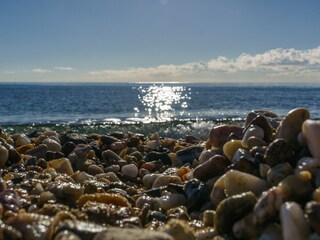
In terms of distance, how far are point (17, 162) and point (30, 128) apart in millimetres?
12816

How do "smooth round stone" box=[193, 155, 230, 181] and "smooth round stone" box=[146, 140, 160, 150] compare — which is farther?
"smooth round stone" box=[146, 140, 160, 150]

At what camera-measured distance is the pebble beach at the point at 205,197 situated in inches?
94.5

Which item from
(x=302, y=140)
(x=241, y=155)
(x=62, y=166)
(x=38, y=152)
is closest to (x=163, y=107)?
(x=38, y=152)

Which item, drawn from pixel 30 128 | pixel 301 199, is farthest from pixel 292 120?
pixel 30 128

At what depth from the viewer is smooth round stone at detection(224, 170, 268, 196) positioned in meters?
3.12

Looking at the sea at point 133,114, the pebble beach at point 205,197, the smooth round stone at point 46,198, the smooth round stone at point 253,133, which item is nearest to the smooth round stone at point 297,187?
the pebble beach at point 205,197

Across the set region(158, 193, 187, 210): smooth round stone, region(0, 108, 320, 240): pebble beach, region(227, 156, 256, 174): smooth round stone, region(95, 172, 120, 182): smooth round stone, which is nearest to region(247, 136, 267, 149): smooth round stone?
region(0, 108, 320, 240): pebble beach

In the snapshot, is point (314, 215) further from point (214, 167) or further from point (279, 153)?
point (214, 167)

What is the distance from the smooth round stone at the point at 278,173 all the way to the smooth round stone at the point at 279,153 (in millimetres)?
94

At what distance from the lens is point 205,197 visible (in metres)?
3.82

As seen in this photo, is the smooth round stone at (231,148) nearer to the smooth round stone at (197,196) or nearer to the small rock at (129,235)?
the smooth round stone at (197,196)

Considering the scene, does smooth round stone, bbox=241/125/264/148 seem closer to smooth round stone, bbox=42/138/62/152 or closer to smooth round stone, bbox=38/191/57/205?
smooth round stone, bbox=38/191/57/205

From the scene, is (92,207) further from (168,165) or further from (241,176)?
(168,165)

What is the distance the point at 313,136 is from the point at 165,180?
205 centimetres
